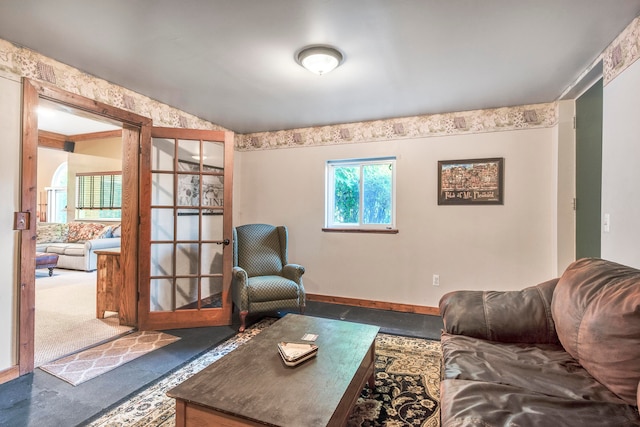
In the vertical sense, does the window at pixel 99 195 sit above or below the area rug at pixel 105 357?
above

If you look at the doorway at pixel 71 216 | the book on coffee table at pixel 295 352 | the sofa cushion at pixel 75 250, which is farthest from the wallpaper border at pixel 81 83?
the sofa cushion at pixel 75 250

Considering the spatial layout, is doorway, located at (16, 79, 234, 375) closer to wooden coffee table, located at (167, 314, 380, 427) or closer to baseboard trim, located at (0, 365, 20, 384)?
baseboard trim, located at (0, 365, 20, 384)

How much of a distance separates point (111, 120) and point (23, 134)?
0.73m

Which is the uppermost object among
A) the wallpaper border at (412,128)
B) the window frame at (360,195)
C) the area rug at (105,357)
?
the wallpaper border at (412,128)

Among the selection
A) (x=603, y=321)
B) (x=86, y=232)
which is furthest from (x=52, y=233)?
(x=603, y=321)

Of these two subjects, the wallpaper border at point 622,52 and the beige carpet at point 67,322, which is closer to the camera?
the wallpaper border at point 622,52

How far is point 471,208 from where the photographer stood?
3.39m

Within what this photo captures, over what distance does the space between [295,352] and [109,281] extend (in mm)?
2592

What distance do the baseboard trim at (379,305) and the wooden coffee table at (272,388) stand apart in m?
1.98

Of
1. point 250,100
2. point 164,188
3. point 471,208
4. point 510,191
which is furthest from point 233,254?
point 510,191

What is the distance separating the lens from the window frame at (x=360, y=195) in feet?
12.2

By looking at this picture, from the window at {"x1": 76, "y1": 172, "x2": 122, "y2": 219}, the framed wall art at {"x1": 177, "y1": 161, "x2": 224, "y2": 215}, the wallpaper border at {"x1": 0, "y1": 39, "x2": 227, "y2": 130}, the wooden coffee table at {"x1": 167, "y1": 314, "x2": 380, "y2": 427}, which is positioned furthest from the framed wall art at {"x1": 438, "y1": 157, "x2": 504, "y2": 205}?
the window at {"x1": 76, "y1": 172, "x2": 122, "y2": 219}

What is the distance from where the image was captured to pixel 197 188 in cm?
323

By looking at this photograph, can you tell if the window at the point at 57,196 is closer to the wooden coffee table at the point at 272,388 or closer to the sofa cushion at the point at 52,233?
the sofa cushion at the point at 52,233
